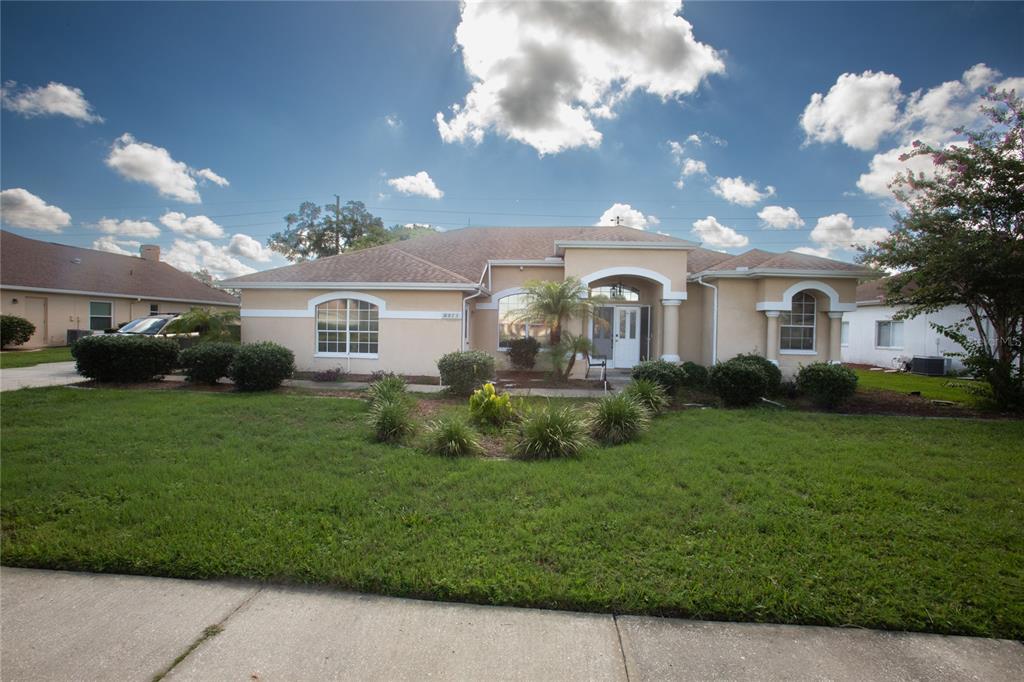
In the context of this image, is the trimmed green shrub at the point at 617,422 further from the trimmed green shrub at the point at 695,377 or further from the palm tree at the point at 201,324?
the palm tree at the point at 201,324

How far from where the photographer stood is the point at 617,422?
7.50 m

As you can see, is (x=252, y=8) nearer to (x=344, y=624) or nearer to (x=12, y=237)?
(x=344, y=624)

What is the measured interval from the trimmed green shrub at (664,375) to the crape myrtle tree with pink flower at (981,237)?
6.47 metres

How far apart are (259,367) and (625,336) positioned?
1202 cm

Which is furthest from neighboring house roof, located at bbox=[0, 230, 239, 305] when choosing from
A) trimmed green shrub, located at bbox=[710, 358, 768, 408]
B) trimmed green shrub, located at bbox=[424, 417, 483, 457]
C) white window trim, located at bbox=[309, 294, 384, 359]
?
trimmed green shrub, located at bbox=[710, 358, 768, 408]

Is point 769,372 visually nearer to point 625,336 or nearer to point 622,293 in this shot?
point 625,336

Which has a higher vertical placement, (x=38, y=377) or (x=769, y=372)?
(x=769, y=372)

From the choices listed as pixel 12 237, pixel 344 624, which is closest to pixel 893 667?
pixel 344 624

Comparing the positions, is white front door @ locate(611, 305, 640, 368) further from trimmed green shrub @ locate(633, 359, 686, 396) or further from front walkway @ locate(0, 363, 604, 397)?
trimmed green shrub @ locate(633, 359, 686, 396)

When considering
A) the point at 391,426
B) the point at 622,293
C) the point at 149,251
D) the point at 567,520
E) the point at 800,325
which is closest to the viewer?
the point at 567,520

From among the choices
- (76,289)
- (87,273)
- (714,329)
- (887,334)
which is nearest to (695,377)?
(714,329)

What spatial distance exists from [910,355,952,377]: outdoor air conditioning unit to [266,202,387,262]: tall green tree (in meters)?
33.4

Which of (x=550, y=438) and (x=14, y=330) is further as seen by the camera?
(x=14, y=330)

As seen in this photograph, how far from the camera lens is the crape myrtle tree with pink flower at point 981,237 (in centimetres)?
1022
